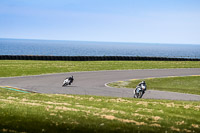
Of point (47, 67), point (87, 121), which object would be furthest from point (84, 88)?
point (47, 67)

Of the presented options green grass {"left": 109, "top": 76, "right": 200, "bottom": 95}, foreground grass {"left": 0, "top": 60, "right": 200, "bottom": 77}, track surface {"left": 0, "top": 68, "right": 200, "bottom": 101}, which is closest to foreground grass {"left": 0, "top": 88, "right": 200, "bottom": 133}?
track surface {"left": 0, "top": 68, "right": 200, "bottom": 101}

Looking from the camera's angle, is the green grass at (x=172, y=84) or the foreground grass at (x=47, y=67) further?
the foreground grass at (x=47, y=67)

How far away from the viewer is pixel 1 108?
11.7 metres

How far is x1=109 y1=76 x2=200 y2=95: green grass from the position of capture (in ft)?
85.5

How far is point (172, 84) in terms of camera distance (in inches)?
1140

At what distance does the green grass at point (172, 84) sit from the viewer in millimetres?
26073

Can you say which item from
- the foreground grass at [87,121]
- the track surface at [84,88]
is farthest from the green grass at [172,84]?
the foreground grass at [87,121]

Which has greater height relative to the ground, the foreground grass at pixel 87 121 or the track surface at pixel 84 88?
the foreground grass at pixel 87 121

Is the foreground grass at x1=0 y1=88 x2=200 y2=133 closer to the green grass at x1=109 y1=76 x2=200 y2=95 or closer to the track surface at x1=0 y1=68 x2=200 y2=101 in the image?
the track surface at x1=0 y1=68 x2=200 y2=101

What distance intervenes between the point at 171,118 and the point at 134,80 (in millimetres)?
18974

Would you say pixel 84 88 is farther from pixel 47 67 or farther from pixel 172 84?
pixel 47 67

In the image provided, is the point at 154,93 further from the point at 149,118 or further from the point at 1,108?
the point at 1,108

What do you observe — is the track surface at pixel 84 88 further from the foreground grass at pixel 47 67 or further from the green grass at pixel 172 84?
the foreground grass at pixel 47 67

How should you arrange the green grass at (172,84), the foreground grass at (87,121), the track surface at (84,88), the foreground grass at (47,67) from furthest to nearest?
the foreground grass at (47,67) < the green grass at (172,84) < the track surface at (84,88) < the foreground grass at (87,121)
